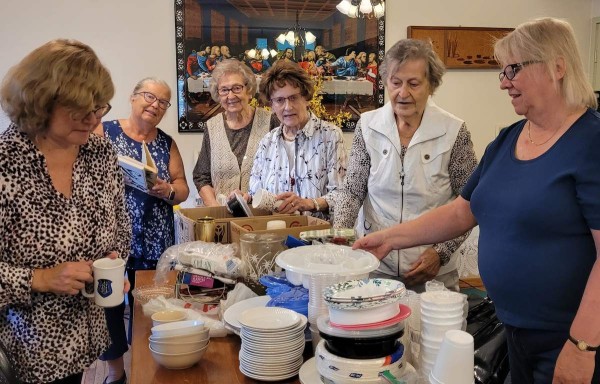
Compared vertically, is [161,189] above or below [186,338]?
above

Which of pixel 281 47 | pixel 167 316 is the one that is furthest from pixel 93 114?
pixel 281 47

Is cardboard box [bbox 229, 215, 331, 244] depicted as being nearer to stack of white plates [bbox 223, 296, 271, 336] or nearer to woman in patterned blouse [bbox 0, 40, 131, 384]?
stack of white plates [bbox 223, 296, 271, 336]

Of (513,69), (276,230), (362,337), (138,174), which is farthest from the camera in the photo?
(138,174)

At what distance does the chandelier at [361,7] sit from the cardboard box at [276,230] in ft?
8.59

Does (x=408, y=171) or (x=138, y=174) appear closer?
(x=408, y=171)

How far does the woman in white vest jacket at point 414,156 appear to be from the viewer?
206cm

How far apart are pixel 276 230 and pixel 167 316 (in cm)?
49

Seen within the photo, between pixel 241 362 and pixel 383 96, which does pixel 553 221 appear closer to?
pixel 241 362

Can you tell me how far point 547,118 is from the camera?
139 cm

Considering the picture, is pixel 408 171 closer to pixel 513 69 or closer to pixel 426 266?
pixel 426 266

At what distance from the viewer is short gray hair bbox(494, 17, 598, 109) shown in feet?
4.43

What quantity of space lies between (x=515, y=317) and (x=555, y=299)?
0.39 ft

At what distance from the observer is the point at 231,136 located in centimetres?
309

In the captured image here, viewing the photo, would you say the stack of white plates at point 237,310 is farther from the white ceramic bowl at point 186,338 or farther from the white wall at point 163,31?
the white wall at point 163,31
